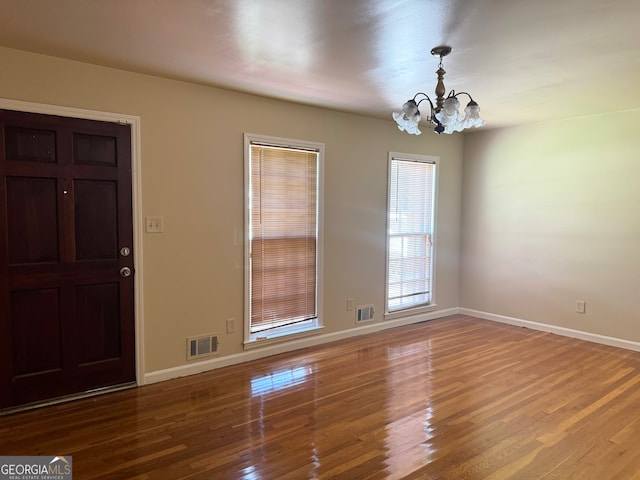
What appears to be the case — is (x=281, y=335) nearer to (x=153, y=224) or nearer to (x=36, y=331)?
(x=153, y=224)

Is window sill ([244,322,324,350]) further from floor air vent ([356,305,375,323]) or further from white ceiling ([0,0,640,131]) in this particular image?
white ceiling ([0,0,640,131])

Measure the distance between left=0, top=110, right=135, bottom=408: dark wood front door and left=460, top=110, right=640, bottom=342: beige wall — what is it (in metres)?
4.35

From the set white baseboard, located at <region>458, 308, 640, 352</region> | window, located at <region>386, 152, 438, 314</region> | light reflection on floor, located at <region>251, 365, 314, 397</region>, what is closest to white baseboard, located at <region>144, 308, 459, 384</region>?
window, located at <region>386, 152, 438, 314</region>

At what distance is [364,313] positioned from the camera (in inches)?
197

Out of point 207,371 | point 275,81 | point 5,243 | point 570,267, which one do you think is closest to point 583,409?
point 570,267

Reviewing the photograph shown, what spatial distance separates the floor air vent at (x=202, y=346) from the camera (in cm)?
372

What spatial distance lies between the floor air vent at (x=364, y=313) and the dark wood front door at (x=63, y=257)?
2.43 m

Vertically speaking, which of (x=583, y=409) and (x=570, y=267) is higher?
(x=570, y=267)

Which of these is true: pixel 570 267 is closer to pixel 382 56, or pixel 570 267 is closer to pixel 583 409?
pixel 583 409

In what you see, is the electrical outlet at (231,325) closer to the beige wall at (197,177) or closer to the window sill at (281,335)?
the beige wall at (197,177)

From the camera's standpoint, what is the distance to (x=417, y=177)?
548 cm

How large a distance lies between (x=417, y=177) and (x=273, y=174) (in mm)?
2136

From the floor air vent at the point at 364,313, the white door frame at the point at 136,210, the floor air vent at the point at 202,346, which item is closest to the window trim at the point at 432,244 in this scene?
the floor air vent at the point at 364,313

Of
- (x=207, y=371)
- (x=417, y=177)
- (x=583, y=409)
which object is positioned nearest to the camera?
(x=583, y=409)
